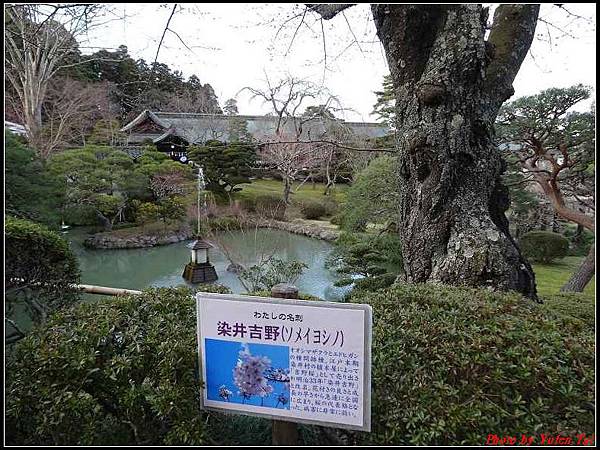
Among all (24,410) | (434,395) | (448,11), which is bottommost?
(24,410)

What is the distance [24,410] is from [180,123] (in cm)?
1162

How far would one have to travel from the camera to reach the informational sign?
1.22 metres

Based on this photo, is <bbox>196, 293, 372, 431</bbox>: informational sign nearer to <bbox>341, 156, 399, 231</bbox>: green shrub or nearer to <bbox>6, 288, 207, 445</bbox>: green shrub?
<bbox>6, 288, 207, 445</bbox>: green shrub

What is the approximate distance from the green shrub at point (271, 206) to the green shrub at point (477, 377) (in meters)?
9.59

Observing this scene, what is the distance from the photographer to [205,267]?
19.4ft

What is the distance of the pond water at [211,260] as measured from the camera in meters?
6.77

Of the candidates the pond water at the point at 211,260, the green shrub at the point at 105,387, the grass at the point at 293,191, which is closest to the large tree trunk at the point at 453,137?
the green shrub at the point at 105,387

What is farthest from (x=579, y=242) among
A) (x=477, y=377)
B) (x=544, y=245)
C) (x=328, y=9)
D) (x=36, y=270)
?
(x=36, y=270)

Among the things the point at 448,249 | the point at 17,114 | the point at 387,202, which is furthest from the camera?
the point at 17,114

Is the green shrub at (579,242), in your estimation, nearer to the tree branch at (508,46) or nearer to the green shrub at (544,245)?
the green shrub at (544,245)

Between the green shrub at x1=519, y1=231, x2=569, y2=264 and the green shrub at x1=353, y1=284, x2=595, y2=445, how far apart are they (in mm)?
7633

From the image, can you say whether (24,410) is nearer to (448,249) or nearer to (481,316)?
(481,316)

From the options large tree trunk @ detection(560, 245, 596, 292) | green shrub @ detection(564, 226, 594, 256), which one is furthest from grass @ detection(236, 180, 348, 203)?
large tree trunk @ detection(560, 245, 596, 292)

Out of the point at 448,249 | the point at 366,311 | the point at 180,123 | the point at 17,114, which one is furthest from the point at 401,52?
the point at 180,123
